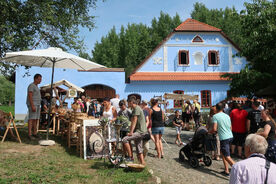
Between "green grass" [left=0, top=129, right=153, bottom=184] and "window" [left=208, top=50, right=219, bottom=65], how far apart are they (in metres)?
19.0

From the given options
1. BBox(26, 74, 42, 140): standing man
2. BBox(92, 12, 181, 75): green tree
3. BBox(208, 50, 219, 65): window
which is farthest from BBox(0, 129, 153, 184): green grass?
BBox(92, 12, 181, 75): green tree

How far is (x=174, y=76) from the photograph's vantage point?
70.8ft

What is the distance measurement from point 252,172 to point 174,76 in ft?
64.2

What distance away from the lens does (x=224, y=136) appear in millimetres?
5629

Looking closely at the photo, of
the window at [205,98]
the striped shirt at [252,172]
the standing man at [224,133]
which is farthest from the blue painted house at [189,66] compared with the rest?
the striped shirt at [252,172]

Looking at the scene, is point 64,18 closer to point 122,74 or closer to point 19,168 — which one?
point 19,168

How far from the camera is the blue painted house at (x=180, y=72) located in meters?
21.5

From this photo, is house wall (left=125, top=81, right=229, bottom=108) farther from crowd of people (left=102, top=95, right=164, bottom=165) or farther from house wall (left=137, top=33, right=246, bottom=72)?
crowd of people (left=102, top=95, right=164, bottom=165)

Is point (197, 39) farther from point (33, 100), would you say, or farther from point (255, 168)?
point (255, 168)

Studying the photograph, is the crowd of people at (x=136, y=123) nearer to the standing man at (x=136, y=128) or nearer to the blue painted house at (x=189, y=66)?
the standing man at (x=136, y=128)

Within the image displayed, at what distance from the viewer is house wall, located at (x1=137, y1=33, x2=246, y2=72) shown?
22047mm

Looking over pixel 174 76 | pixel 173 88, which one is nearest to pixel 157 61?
pixel 174 76

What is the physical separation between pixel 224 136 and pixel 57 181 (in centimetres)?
386

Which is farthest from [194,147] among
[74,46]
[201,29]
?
[201,29]
